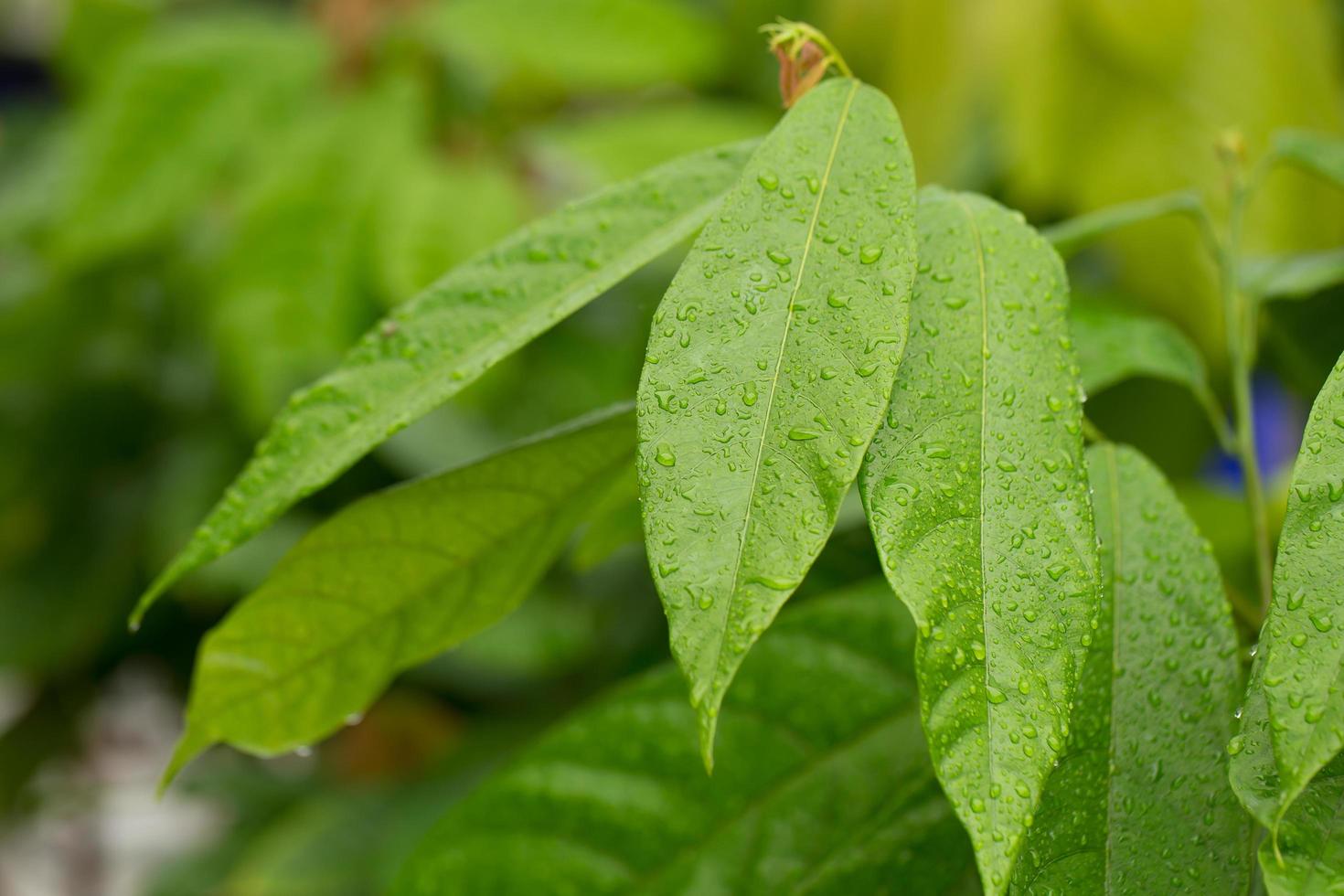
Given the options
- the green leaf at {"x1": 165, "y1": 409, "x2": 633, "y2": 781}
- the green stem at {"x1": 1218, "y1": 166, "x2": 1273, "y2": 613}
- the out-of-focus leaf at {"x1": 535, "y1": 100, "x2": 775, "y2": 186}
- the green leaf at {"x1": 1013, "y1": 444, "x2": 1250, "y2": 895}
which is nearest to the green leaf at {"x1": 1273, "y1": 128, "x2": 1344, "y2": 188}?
the green stem at {"x1": 1218, "y1": 166, "x2": 1273, "y2": 613}

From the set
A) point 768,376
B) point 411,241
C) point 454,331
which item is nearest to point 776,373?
point 768,376

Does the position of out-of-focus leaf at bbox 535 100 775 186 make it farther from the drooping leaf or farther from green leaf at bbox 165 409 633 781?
green leaf at bbox 165 409 633 781

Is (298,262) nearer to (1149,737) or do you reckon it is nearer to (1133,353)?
(1133,353)

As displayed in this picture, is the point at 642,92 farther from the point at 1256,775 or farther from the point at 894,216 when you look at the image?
the point at 1256,775

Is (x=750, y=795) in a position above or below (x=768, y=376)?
below

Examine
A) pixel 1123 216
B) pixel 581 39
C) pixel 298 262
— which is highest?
pixel 1123 216

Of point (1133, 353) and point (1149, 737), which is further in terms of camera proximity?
point (1133, 353)

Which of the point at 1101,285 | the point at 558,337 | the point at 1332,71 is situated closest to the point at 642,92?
the point at 558,337
